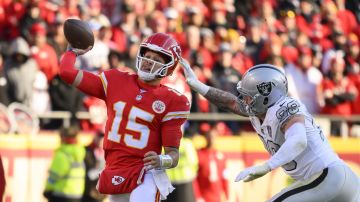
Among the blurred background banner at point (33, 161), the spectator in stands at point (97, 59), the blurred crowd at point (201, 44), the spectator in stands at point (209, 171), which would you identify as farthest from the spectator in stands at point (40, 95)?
the spectator in stands at point (209, 171)

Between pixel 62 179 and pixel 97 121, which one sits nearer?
pixel 62 179

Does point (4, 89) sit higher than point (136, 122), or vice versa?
point (4, 89)

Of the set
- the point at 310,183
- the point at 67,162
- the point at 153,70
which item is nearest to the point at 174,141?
the point at 153,70

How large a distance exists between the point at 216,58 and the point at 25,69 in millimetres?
3003

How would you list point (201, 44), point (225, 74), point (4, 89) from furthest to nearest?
point (201, 44) → point (225, 74) → point (4, 89)

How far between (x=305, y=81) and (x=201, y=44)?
1.60 metres

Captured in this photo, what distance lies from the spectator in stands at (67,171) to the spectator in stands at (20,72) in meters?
0.75

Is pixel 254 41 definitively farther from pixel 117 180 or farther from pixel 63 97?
pixel 117 180

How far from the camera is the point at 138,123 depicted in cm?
673

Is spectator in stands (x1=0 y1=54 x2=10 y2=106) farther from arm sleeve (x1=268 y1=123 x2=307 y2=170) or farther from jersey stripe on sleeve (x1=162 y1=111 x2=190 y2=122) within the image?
arm sleeve (x1=268 y1=123 x2=307 y2=170)

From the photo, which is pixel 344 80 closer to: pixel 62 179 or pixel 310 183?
pixel 62 179

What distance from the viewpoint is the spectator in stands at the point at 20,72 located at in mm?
10727

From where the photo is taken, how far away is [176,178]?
11.0m

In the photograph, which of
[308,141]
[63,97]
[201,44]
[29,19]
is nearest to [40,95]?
[63,97]
